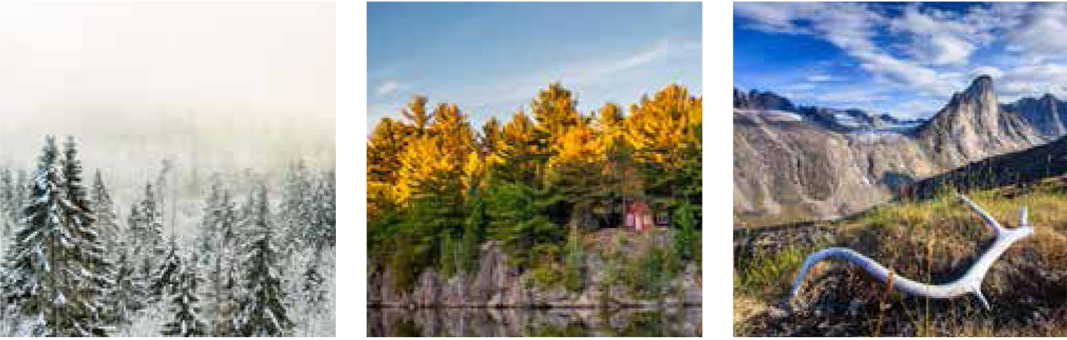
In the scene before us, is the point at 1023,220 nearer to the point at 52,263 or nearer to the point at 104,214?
the point at 104,214

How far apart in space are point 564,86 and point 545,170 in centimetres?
84

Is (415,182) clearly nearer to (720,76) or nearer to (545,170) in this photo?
(545,170)

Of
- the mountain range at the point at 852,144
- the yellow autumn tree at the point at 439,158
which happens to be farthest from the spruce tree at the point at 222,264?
the mountain range at the point at 852,144

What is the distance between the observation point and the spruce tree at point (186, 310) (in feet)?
33.4

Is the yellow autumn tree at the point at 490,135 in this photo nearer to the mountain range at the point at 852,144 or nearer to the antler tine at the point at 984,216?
the mountain range at the point at 852,144

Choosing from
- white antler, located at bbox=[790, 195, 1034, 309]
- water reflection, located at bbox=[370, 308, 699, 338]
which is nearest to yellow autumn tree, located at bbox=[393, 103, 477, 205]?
water reflection, located at bbox=[370, 308, 699, 338]

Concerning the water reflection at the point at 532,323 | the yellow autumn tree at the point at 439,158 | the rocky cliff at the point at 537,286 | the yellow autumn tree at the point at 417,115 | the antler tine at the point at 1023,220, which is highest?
the yellow autumn tree at the point at 417,115

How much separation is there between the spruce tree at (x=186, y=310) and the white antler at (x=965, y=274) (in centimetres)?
556

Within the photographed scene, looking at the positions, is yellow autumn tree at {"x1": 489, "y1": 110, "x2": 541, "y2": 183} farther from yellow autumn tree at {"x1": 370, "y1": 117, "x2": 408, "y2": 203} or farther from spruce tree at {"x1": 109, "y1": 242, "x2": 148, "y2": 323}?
spruce tree at {"x1": 109, "y1": 242, "x2": 148, "y2": 323}

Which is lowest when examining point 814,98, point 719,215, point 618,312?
point 618,312

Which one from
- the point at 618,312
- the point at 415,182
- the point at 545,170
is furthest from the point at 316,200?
the point at 618,312

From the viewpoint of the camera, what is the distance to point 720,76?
1002 centimetres

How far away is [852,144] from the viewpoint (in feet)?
32.8

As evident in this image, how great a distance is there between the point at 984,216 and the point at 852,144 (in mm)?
1312
